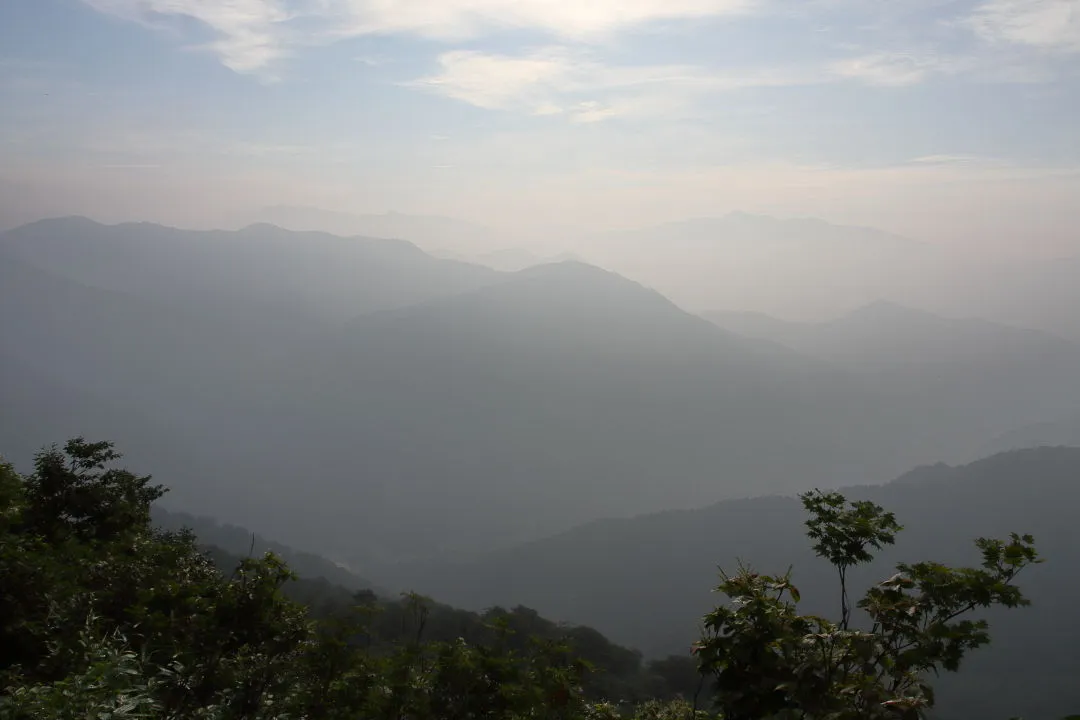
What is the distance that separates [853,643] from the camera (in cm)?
563

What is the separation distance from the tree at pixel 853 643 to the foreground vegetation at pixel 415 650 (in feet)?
0.05

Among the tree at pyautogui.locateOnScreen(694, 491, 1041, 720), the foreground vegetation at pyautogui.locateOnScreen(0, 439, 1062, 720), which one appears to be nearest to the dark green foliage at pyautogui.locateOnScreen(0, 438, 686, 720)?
the foreground vegetation at pyautogui.locateOnScreen(0, 439, 1062, 720)

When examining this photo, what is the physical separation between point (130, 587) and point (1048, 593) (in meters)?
215

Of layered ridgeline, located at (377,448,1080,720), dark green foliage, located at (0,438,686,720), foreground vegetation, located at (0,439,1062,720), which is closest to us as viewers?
foreground vegetation, located at (0,439,1062,720)

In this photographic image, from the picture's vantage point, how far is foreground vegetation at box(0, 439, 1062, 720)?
570 cm

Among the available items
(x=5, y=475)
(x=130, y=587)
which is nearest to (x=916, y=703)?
(x=130, y=587)

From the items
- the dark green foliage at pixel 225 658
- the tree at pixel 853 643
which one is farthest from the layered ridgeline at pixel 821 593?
the tree at pixel 853 643

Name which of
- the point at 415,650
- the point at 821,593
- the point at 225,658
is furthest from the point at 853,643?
the point at 821,593

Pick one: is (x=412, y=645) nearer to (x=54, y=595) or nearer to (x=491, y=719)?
(x=491, y=719)

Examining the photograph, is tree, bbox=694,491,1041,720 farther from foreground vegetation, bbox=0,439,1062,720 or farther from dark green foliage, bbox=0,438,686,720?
dark green foliage, bbox=0,438,686,720

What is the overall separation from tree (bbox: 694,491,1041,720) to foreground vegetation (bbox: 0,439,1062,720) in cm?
2

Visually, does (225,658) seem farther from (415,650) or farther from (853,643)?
(853,643)

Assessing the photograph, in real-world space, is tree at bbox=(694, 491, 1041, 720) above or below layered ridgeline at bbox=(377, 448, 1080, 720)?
above

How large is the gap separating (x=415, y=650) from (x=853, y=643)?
260 inches
